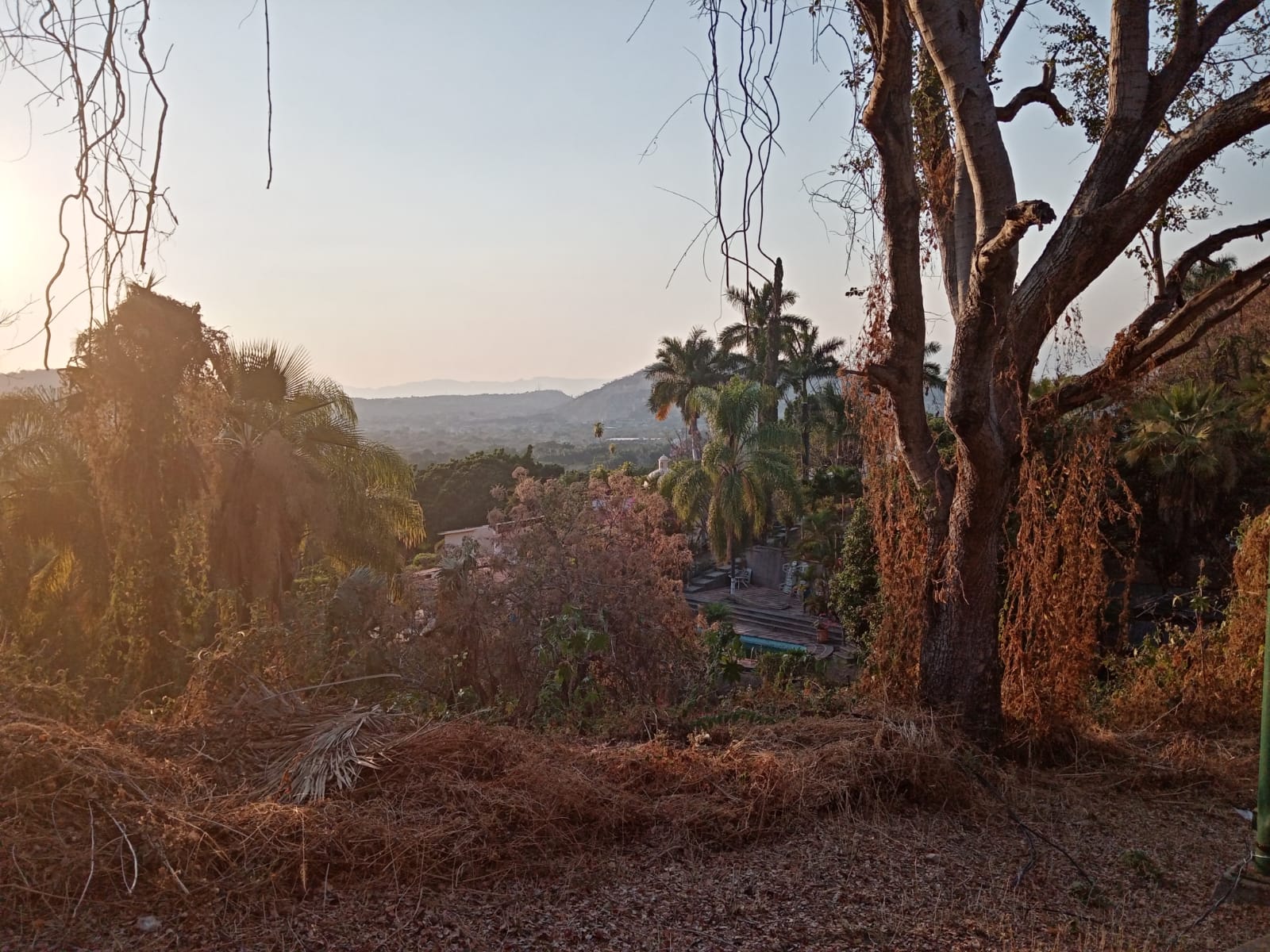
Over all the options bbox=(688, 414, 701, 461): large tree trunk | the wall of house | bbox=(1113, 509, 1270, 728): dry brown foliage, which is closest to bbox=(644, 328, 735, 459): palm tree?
bbox=(688, 414, 701, 461): large tree trunk

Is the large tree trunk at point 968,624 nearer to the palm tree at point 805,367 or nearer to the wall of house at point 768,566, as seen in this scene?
the wall of house at point 768,566

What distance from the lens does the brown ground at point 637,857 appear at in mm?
2961

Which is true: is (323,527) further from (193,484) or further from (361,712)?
(361,712)

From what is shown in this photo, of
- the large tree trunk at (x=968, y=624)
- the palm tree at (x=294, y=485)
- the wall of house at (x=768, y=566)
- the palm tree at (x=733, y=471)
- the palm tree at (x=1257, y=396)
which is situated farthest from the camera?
the wall of house at (x=768, y=566)

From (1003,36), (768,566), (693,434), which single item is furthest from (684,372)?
(1003,36)

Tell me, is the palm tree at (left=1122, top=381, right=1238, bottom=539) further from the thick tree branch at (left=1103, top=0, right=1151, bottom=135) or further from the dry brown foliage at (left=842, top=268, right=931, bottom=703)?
the thick tree branch at (left=1103, top=0, right=1151, bottom=135)

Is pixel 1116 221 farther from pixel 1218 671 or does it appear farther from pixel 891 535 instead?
pixel 1218 671

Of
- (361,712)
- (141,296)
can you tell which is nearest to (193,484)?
(141,296)

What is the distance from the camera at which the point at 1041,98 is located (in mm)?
5781

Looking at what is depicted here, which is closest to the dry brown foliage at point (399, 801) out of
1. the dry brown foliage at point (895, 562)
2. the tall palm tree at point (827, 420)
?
the dry brown foliage at point (895, 562)

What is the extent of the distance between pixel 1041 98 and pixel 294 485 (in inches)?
442

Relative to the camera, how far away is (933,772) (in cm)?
458

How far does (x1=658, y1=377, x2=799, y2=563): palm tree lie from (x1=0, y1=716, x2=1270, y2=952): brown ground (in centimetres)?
2592

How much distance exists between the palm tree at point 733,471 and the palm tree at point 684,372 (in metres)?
16.8
